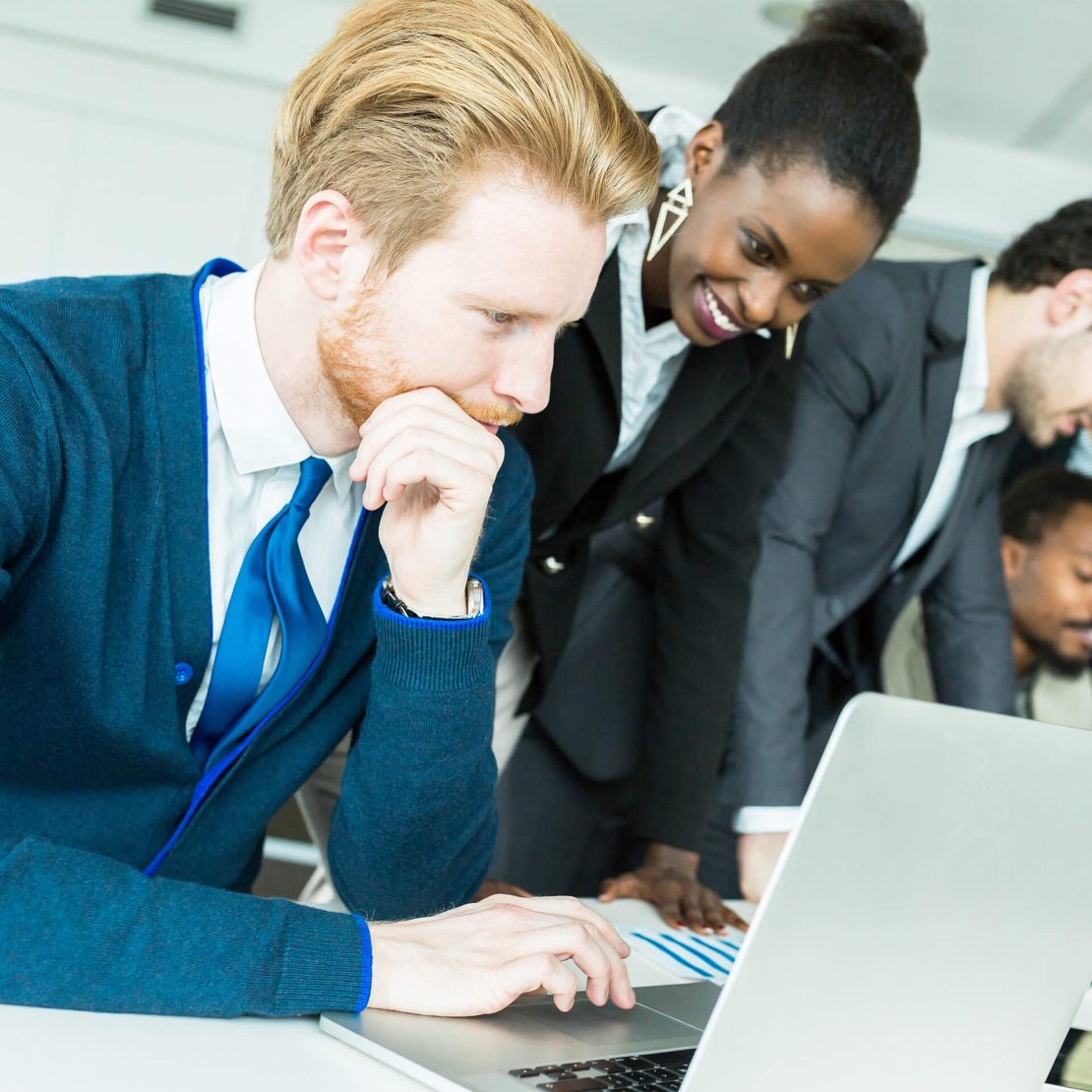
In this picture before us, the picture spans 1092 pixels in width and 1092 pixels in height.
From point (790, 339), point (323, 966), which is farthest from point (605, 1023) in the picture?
point (790, 339)

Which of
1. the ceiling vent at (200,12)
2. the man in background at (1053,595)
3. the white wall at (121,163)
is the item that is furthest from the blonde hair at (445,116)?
the ceiling vent at (200,12)

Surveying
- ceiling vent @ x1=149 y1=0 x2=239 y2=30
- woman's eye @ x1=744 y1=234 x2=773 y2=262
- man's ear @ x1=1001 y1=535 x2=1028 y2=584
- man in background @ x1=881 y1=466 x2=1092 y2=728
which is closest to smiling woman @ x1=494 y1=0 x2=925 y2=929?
woman's eye @ x1=744 y1=234 x2=773 y2=262

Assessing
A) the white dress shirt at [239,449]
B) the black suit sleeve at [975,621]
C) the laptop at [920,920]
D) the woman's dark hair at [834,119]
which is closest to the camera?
the laptop at [920,920]

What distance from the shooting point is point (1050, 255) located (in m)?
2.13

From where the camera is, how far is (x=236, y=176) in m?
4.57

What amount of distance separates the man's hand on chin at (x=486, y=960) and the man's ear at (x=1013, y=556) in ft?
7.36

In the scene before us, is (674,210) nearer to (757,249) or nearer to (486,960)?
(757,249)

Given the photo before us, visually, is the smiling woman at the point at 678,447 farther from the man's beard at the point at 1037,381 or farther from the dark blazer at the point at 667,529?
the man's beard at the point at 1037,381

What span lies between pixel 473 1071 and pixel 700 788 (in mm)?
1027

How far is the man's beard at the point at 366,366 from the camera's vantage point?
1119 millimetres

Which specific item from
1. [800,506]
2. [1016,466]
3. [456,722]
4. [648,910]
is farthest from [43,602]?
[1016,466]

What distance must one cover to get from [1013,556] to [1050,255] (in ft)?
3.29

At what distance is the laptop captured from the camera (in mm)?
614

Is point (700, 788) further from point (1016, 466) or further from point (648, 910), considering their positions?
point (1016, 466)
